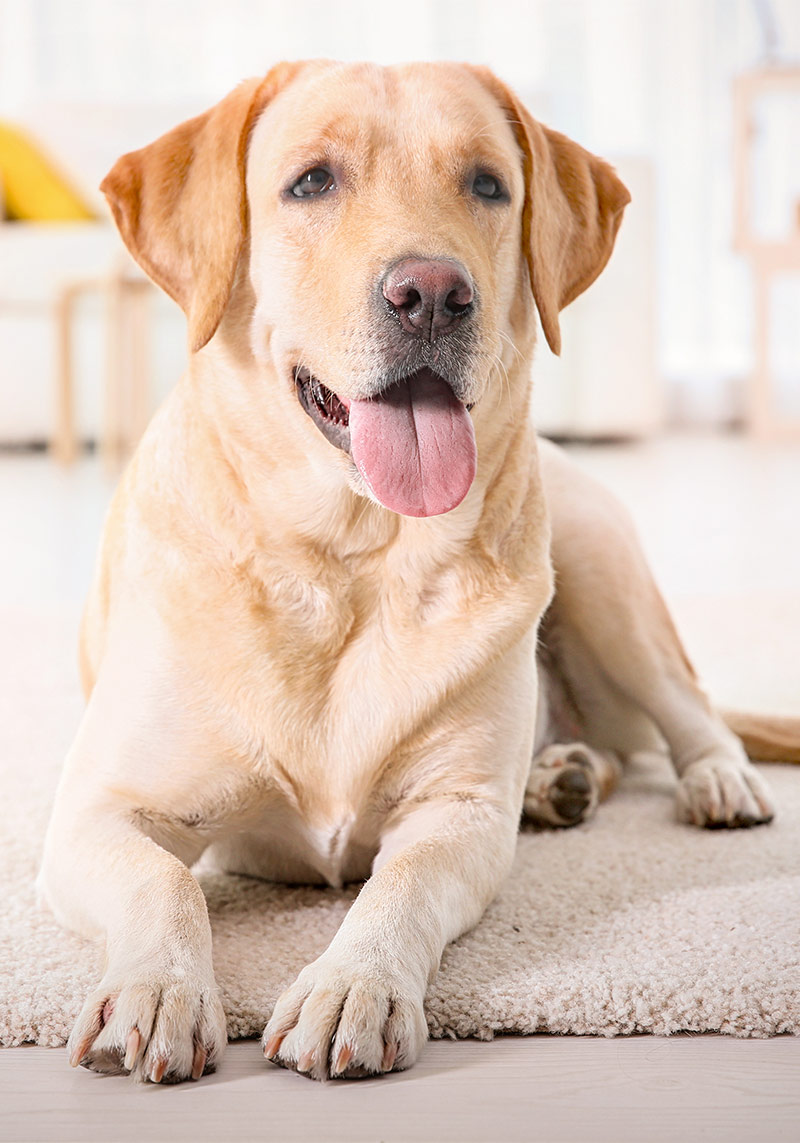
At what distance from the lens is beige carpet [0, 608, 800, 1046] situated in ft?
4.64

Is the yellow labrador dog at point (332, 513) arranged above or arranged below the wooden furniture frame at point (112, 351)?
above

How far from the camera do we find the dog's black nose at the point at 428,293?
158 cm

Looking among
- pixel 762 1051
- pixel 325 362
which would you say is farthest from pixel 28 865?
pixel 762 1051

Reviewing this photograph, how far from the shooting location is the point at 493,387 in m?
1.79

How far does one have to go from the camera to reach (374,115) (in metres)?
1.77

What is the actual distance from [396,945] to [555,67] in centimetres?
868

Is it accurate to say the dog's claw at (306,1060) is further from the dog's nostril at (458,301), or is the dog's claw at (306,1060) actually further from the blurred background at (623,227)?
the blurred background at (623,227)

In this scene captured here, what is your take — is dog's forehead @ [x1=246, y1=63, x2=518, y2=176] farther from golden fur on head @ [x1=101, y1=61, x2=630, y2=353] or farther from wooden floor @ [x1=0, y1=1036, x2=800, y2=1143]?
wooden floor @ [x1=0, y1=1036, x2=800, y2=1143]

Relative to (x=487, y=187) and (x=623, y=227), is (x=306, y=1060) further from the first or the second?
(x=623, y=227)

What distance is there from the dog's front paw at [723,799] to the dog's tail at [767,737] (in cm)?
29

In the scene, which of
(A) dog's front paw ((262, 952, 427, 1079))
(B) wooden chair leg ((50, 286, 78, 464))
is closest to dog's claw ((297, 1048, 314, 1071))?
(A) dog's front paw ((262, 952, 427, 1079))

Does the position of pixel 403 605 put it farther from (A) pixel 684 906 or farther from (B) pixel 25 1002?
(B) pixel 25 1002

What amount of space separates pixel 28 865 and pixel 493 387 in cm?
97

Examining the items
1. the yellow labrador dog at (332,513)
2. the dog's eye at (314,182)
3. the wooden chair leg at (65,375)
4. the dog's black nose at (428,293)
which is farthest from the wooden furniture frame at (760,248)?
the dog's black nose at (428,293)
